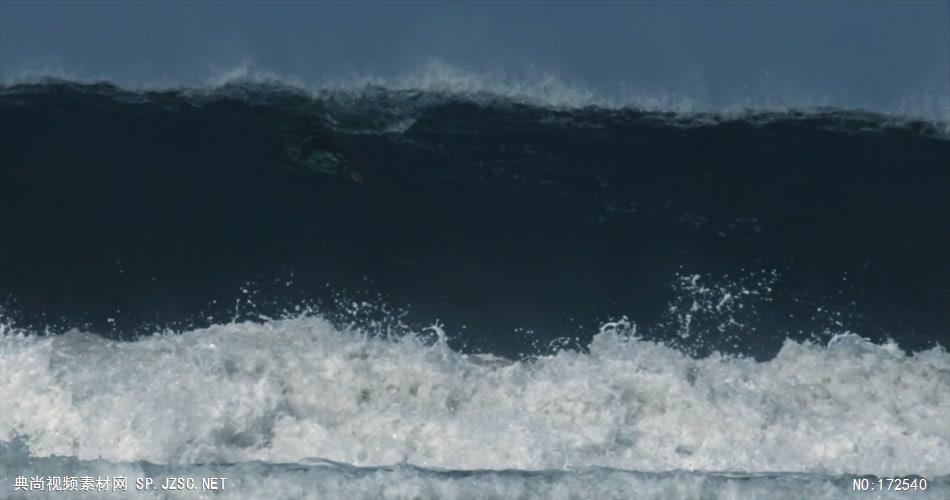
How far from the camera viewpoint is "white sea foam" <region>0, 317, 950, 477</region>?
10.6 m

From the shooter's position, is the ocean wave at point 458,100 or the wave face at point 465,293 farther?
the ocean wave at point 458,100

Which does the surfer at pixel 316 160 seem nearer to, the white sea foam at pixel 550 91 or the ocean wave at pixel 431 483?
the white sea foam at pixel 550 91

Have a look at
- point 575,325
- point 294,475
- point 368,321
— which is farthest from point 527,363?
point 294,475

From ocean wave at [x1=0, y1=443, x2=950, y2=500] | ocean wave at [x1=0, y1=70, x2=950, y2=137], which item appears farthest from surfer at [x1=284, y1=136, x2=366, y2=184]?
ocean wave at [x1=0, y1=443, x2=950, y2=500]

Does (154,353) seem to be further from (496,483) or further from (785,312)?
(785,312)

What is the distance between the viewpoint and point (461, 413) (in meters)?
10.9

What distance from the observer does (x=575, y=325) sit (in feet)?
37.7

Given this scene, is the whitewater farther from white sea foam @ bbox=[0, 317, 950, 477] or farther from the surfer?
the surfer

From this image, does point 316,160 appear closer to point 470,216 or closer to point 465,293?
point 470,216

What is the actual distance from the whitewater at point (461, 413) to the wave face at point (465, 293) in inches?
0.9

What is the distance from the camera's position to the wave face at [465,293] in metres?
10.7

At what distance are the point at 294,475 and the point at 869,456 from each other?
4312mm

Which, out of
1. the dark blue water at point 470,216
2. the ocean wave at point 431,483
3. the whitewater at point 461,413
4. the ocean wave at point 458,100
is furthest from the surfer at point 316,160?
the ocean wave at point 431,483

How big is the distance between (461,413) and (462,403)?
0.34 feet
